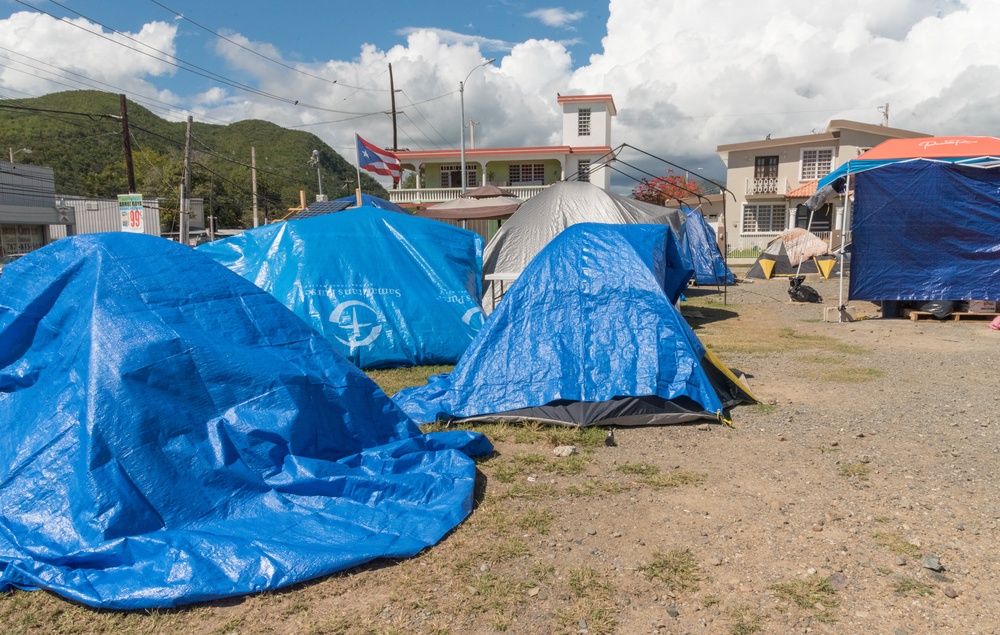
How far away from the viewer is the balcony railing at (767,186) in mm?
32125

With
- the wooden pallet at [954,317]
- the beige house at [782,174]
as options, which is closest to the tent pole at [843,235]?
the wooden pallet at [954,317]

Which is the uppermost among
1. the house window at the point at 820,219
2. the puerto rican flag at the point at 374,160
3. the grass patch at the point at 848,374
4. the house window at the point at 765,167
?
the house window at the point at 765,167

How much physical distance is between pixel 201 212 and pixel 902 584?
184ft

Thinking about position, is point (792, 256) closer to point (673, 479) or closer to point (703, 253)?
point (703, 253)

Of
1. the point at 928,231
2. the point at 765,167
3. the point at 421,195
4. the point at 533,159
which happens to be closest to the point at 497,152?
the point at 533,159

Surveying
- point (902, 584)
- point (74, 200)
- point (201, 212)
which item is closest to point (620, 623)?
point (902, 584)

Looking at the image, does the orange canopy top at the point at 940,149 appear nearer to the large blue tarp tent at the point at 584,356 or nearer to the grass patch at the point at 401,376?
the large blue tarp tent at the point at 584,356

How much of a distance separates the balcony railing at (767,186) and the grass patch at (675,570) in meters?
32.6

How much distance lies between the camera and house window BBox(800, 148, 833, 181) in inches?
1236

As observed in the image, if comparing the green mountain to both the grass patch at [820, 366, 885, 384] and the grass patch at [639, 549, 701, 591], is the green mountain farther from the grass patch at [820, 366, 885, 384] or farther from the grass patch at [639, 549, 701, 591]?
the grass patch at [639, 549, 701, 591]

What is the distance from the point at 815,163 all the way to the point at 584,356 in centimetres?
3154

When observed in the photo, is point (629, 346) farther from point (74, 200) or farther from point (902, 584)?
point (74, 200)

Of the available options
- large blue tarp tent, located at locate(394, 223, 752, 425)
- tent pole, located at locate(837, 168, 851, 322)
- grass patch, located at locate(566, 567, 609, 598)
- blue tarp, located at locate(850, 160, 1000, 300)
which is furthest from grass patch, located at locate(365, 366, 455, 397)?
blue tarp, located at locate(850, 160, 1000, 300)

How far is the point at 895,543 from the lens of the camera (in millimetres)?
3273
